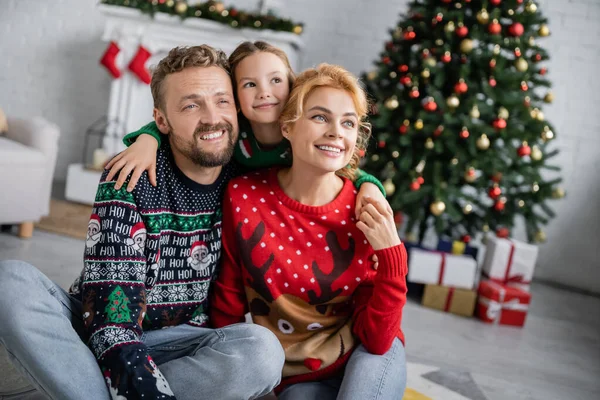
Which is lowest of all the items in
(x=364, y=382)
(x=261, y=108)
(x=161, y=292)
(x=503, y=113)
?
(x=364, y=382)

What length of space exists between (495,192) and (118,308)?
227 cm

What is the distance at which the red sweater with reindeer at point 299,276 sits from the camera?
1.46 meters

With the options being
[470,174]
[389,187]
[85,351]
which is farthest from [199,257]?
[470,174]

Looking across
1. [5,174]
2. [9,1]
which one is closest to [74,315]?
[5,174]

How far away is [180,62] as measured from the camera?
1.45 m

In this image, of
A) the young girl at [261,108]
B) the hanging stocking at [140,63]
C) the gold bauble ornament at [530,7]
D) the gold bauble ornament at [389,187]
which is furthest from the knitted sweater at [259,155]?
the hanging stocking at [140,63]

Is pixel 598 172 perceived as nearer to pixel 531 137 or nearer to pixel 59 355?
pixel 531 137

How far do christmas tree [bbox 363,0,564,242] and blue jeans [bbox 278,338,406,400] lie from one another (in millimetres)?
1550

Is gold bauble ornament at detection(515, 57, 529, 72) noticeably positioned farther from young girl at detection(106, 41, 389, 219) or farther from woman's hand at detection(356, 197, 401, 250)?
woman's hand at detection(356, 197, 401, 250)

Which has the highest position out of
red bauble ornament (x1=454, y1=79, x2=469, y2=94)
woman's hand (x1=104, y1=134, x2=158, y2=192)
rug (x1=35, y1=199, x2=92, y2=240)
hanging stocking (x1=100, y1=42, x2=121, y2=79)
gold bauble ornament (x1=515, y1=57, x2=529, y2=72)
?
gold bauble ornament (x1=515, y1=57, x2=529, y2=72)

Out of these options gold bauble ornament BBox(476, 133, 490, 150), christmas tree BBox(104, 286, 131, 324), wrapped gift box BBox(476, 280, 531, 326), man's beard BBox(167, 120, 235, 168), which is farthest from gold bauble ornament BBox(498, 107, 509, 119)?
christmas tree BBox(104, 286, 131, 324)

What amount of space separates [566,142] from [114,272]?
344 centimetres

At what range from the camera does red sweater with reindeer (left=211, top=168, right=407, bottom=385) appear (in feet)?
4.78

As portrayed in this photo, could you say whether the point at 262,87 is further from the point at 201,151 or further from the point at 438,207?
the point at 438,207
